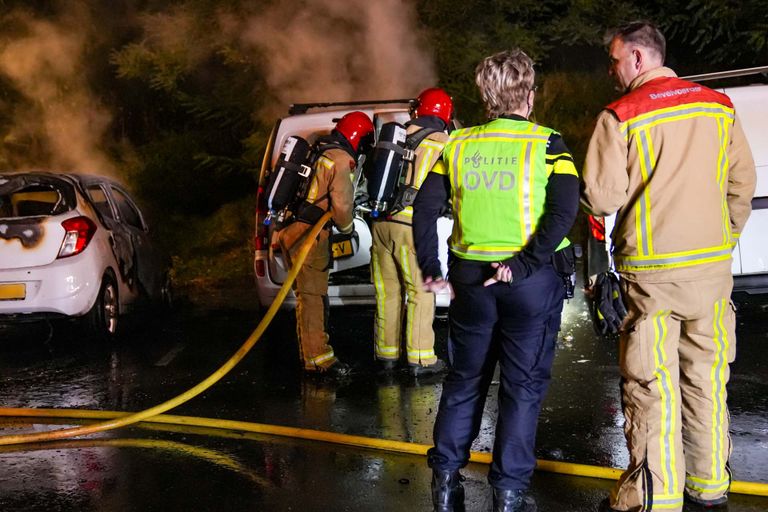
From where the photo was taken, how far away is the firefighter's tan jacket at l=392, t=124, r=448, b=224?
6.12 meters

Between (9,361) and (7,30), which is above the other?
(7,30)

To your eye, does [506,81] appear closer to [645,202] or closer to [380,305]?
[645,202]

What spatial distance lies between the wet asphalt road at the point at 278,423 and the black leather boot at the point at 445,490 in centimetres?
15

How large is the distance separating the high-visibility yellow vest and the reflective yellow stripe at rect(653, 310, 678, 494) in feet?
2.01

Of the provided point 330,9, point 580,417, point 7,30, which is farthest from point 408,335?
point 7,30

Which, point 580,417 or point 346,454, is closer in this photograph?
point 346,454

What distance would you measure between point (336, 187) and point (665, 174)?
2.85 metres

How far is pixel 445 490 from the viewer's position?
3.98 metres

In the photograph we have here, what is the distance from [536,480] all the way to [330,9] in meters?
10.1

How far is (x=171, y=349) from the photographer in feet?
25.5

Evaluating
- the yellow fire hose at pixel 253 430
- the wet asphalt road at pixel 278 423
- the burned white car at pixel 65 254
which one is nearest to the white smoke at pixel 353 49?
the burned white car at pixel 65 254

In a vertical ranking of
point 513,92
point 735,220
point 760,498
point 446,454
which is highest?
point 513,92

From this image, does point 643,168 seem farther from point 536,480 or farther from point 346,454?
point 346,454

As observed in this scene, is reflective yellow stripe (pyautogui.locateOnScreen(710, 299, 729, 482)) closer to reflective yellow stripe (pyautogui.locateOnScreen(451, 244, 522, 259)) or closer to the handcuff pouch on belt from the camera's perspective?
the handcuff pouch on belt
